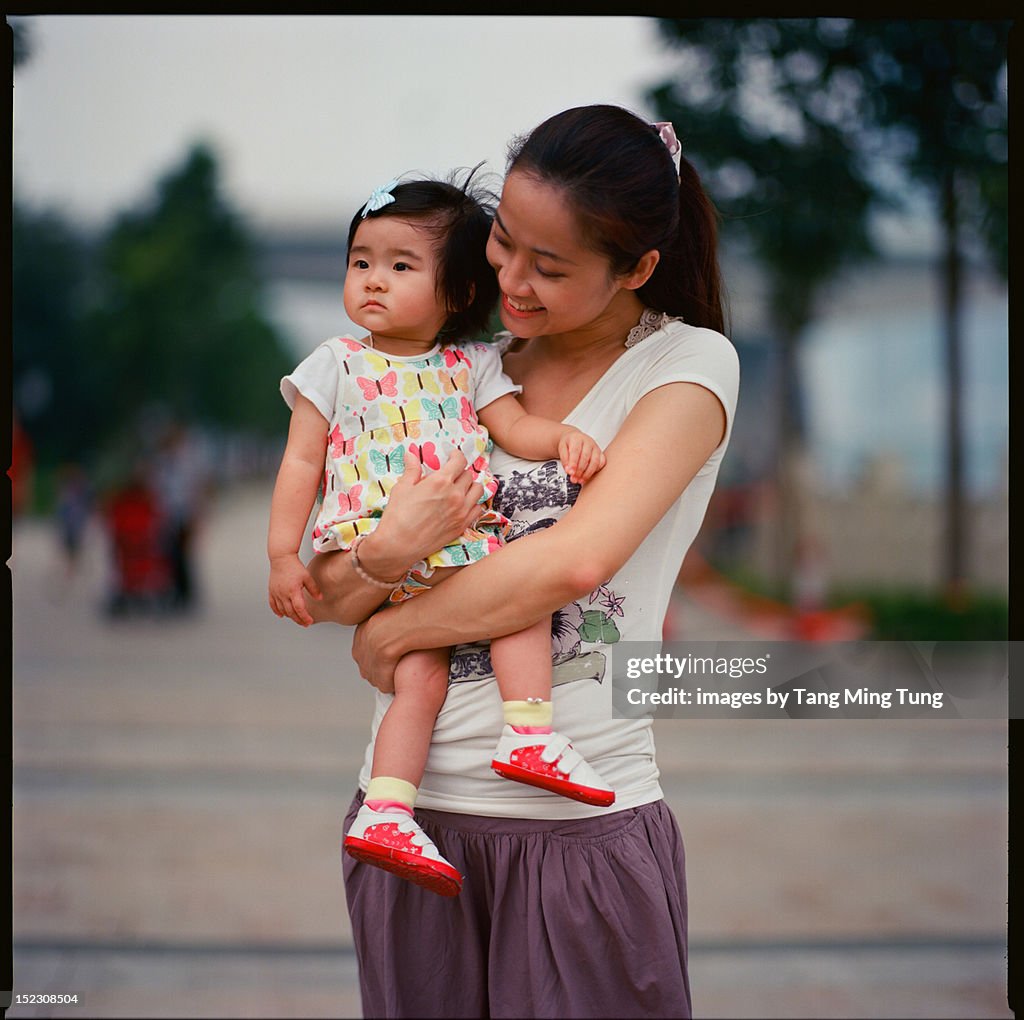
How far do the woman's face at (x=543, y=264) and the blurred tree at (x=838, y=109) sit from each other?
7.08 ft

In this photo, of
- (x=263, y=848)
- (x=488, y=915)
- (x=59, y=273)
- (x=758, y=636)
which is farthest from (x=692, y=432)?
(x=59, y=273)

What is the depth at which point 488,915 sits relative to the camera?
186cm

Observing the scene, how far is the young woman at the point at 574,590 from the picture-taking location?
64.1 inches

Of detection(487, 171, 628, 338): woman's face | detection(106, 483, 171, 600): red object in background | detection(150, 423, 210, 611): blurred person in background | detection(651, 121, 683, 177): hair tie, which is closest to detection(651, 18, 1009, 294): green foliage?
detection(651, 121, 683, 177): hair tie

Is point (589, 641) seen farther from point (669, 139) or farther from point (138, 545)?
point (138, 545)

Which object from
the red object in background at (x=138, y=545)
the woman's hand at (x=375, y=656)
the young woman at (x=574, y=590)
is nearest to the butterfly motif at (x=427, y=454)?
the young woman at (x=574, y=590)

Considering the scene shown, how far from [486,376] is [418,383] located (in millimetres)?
112

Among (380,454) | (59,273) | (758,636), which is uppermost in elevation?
(59,273)

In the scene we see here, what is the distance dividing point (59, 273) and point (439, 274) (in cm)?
1756

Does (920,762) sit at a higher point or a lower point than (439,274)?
lower

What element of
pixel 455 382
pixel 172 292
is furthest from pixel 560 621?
pixel 172 292

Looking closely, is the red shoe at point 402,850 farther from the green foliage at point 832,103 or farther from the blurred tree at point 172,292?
the blurred tree at point 172,292

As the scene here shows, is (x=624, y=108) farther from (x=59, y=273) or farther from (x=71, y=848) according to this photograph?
(x=59, y=273)

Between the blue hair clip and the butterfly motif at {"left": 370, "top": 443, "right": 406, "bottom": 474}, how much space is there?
1.07ft
